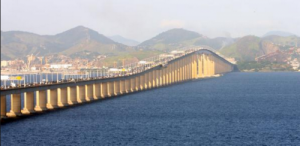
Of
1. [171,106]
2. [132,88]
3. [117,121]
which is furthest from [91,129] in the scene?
[132,88]

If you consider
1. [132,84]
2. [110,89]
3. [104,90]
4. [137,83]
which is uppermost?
[137,83]

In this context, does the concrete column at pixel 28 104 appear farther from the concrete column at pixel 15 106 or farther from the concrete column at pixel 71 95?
the concrete column at pixel 71 95

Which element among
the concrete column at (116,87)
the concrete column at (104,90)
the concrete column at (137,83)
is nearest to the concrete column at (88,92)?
the concrete column at (104,90)

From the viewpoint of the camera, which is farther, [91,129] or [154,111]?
[154,111]

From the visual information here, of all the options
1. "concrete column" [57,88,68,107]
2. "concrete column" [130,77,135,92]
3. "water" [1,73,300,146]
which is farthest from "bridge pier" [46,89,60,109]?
"concrete column" [130,77,135,92]

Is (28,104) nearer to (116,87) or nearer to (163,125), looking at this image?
(163,125)

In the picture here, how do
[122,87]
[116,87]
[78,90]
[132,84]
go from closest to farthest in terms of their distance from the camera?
[78,90]
[116,87]
[122,87]
[132,84]

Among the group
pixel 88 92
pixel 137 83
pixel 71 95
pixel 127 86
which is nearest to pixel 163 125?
pixel 71 95

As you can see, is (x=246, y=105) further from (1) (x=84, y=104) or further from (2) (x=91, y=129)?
(2) (x=91, y=129)
